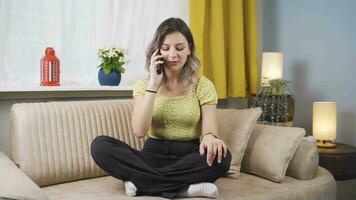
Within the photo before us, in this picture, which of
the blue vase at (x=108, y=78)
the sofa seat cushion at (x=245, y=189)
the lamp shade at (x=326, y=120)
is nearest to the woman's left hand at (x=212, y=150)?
the sofa seat cushion at (x=245, y=189)

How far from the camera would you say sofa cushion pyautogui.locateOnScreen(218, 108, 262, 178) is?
177cm

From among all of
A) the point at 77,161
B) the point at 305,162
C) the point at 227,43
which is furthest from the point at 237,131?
the point at 227,43

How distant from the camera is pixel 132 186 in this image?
1.40 metres

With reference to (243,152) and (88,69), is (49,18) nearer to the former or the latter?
(88,69)

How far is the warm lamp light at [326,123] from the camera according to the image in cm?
217

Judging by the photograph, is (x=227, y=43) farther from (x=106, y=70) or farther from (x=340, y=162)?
(x=340, y=162)

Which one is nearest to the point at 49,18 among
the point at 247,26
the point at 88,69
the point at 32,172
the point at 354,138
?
the point at 88,69

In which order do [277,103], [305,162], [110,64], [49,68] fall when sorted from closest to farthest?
[305,162] → [49,68] → [110,64] → [277,103]

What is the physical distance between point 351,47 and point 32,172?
6.47 feet

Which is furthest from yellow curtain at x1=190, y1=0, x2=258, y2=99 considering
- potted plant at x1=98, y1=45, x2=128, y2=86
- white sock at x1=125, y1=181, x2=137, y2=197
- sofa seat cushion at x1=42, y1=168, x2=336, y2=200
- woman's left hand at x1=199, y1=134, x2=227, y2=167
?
white sock at x1=125, y1=181, x2=137, y2=197

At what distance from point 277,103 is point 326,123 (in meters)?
0.33

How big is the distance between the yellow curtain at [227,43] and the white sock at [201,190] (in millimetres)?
1199

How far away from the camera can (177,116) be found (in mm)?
1632

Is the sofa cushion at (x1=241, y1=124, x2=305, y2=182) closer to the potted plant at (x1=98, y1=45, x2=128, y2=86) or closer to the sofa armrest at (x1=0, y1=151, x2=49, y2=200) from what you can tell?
the potted plant at (x1=98, y1=45, x2=128, y2=86)
